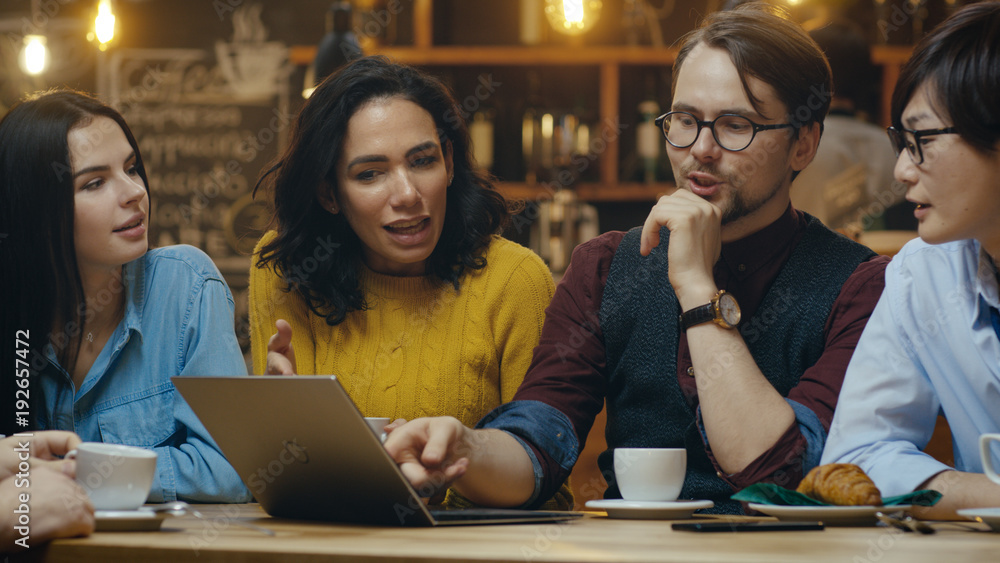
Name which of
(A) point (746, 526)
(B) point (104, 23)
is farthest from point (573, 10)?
(A) point (746, 526)

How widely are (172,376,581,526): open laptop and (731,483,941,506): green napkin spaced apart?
0.22m

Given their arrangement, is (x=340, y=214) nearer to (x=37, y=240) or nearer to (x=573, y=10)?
(x=37, y=240)

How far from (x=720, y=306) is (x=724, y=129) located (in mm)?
342

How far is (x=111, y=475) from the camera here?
3.22ft

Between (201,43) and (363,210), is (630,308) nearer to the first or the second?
(363,210)

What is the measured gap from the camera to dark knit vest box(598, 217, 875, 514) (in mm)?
1564

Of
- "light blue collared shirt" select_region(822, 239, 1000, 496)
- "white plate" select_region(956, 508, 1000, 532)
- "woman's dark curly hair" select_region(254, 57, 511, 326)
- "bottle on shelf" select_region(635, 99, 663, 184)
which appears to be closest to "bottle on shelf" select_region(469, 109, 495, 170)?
"bottle on shelf" select_region(635, 99, 663, 184)

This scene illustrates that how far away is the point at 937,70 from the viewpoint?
4.05 ft

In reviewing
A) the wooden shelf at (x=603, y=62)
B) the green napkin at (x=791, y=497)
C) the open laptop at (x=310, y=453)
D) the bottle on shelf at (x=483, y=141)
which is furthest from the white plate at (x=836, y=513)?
the bottle on shelf at (x=483, y=141)

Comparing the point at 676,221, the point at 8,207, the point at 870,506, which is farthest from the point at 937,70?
the point at 8,207

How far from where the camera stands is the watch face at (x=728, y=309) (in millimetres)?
1432

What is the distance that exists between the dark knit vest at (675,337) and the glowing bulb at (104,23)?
167 centimetres

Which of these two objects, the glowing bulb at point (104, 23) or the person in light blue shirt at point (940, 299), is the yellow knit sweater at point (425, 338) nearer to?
the person in light blue shirt at point (940, 299)

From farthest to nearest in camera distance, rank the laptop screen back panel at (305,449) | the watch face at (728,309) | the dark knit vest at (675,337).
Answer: the dark knit vest at (675,337) < the watch face at (728,309) < the laptop screen back panel at (305,449)
